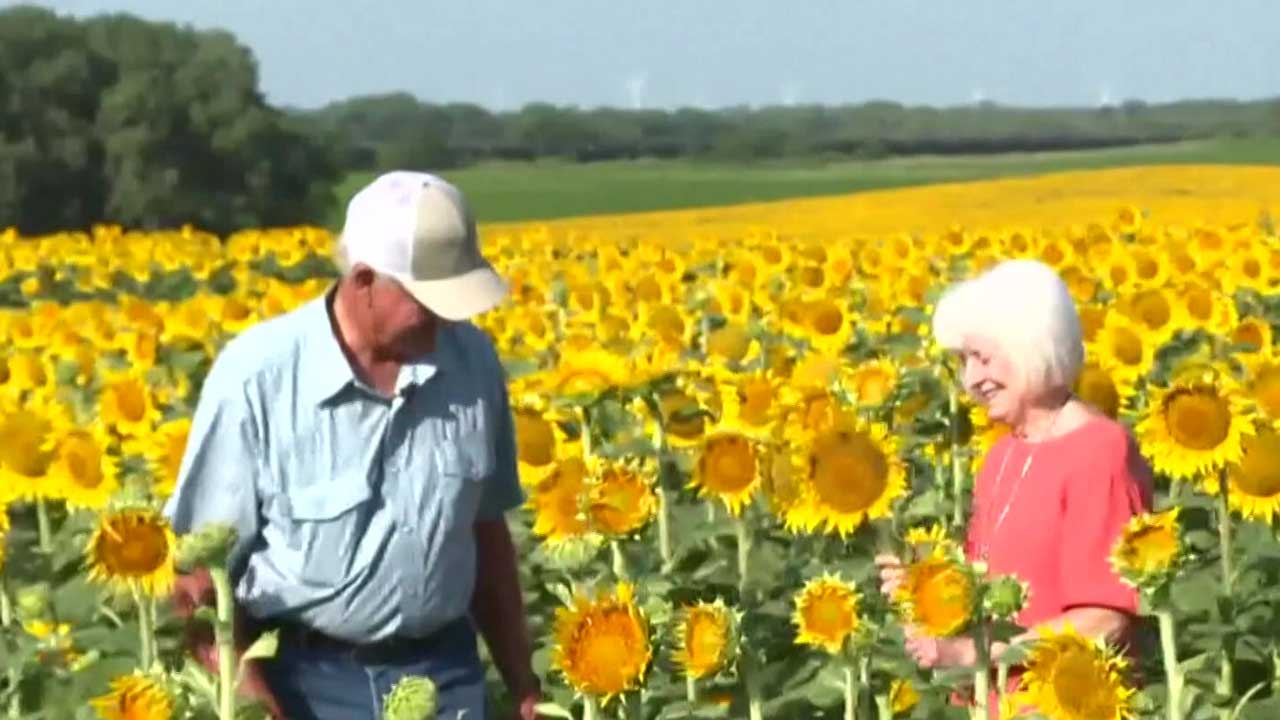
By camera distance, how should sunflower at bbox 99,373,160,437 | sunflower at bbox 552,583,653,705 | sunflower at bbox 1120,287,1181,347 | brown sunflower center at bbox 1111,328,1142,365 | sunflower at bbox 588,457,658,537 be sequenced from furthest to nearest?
sunflower at bbox 1120,287,1181,347, brown sunflower center at bbox 1111,328,1142,365, sunflower at bbox 99,373,160,437, sunflower at bbox 588,457,658,537, sunflower at bbox 552,583,653,705

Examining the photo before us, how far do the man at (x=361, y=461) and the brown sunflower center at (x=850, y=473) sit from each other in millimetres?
601

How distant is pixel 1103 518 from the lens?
3740 mm

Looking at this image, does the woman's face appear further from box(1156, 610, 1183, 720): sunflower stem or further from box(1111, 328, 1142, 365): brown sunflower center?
box(1111, 328, 1142, 365): brown sunflower center

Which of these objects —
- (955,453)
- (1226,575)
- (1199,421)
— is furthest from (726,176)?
(1199,421)

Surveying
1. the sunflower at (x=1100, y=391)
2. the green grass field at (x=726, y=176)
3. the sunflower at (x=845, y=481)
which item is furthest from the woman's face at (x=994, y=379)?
the green grass field at (x=726, y=176)

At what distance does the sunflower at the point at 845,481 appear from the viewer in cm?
415

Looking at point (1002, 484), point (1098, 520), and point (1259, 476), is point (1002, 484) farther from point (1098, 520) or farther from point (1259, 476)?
point (1259, 476)

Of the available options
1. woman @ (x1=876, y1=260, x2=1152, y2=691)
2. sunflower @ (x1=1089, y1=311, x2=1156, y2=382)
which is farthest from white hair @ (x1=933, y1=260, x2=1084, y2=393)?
sunflower @ (x1=1089, y1=311, x2=1156, y2=382)

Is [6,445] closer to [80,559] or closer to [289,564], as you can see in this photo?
[80,559]

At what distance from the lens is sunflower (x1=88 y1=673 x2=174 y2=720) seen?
9.53 feet

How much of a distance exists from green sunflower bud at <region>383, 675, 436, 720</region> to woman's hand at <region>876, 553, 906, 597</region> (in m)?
0.81

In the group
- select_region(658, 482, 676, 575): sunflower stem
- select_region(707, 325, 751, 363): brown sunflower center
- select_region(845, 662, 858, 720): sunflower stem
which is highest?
select_region(845, 662, 858, 720): sunflower stem

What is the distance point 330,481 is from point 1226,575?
7.23 feet

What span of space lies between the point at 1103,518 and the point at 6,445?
2.60 metres
